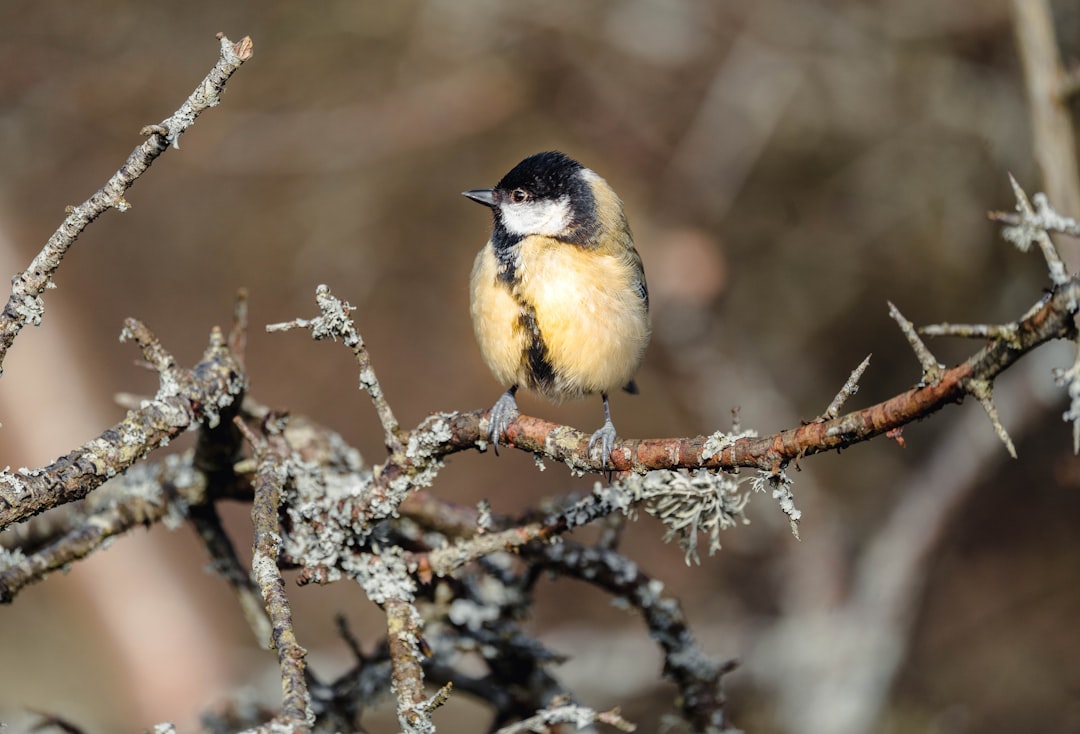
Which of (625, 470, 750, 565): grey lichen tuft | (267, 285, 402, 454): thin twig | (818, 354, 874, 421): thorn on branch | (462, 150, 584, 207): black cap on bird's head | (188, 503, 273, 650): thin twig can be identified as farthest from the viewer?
(462, 150, 584, 207): black cap on bird's head

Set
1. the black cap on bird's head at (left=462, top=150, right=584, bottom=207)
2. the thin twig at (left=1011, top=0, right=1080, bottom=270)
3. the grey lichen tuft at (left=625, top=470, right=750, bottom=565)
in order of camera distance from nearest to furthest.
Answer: the grey lichen tuft at (left=625, top=470, right=750, bottom=565), the black cap on bird's head at (left=462, top=150, right=584, bottom=207), the thin twig at (left=1011, top=0, right=1080, bottom=270)

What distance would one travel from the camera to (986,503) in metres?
5.57

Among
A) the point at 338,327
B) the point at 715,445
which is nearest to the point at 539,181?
the point at 338,327

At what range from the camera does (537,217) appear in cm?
297

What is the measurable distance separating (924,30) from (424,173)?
332 cm

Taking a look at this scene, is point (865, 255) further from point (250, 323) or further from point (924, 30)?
point (250, 323)

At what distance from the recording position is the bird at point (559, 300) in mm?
2658

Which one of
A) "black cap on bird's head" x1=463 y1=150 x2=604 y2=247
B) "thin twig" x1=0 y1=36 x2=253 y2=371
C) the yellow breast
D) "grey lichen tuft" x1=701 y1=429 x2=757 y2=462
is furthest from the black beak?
"grey lichen tuft" x1=701 y1=429 x2=757 y2=462

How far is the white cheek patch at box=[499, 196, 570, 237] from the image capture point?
2.91m

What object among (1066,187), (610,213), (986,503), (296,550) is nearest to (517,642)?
(296,550)

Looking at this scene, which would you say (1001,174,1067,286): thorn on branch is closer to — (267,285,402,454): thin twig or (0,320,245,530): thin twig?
(267,285,402,454): thin twig

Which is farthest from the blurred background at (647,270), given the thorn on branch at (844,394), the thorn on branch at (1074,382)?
the thorn on branch at (1074,382)

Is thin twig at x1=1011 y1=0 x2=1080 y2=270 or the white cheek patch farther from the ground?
thin twig at x1=1011 y1=0 x2=1080 y2=270

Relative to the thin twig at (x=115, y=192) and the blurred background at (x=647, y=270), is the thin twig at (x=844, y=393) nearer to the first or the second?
the thin twig at (x=115, y=192)
